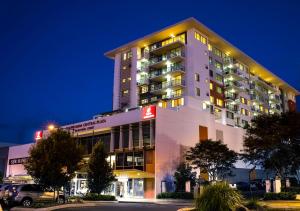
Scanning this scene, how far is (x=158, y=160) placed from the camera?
53.2 meters

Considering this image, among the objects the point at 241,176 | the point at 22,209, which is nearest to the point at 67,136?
the point at 22,209

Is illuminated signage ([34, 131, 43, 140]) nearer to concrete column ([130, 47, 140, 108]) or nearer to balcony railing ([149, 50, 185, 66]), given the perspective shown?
concrete column ([130, 47, 140, 108])

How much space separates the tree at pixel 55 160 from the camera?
110 feet

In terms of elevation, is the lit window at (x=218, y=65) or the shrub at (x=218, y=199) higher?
the lit window at (x=218, y=65)

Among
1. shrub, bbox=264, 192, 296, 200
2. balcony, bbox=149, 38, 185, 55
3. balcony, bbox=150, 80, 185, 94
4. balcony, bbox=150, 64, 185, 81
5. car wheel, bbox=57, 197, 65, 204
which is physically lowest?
car wheel, bbox=57, 197, 65, 204

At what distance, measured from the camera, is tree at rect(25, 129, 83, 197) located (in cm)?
3366

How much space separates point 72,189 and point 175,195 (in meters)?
21.3

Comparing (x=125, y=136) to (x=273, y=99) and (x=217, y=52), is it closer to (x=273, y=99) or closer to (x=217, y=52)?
(x=217, y=52)

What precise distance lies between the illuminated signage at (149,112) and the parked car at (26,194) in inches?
962

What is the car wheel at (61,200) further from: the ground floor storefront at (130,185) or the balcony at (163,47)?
the balcony at (163,47)

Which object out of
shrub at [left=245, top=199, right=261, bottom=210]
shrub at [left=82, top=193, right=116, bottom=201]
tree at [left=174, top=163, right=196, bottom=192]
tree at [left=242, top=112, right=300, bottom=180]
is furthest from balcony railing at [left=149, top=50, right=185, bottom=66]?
shrub at [left=245, top=199, right=261, bottom=210]

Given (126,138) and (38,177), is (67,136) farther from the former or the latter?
(126,138)

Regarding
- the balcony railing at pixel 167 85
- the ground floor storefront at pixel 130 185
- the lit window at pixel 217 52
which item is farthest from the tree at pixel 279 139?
the lit window at pixel 217 52

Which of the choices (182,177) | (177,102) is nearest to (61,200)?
(182,177)
